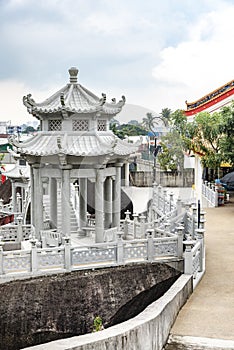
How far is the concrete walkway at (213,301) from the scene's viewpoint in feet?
24.7

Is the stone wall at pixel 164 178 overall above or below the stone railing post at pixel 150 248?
above

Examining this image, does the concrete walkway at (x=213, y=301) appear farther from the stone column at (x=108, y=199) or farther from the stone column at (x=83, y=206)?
the stone column at (x=83, y=206)

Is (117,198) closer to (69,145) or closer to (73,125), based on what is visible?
(69,145)

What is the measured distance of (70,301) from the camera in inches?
353

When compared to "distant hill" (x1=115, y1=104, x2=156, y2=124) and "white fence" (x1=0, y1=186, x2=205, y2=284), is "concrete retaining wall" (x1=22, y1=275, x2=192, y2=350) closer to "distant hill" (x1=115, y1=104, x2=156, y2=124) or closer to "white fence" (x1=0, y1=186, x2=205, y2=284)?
"white fence" (x1=0, y1=186, x2=205, y2=284)

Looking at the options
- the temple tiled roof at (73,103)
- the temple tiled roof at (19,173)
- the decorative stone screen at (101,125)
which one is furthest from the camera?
the temple tiled roof at (19,173)

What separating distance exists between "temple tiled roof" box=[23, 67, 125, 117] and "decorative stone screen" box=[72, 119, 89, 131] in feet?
1.11

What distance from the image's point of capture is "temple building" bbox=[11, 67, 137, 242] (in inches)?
421

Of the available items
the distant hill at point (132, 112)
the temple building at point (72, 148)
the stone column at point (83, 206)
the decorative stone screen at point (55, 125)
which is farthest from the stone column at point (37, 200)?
the distant hill at point (132, 112)

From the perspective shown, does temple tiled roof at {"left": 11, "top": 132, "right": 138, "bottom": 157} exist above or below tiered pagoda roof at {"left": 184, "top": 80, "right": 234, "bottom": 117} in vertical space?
below

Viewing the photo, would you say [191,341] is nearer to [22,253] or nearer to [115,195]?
[22,253]

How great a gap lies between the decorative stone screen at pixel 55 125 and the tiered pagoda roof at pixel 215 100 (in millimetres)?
14949

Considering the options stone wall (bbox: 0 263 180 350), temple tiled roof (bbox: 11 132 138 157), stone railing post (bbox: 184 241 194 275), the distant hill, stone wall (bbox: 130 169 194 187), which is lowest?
stone wall (bbox: 0 263 180 350)

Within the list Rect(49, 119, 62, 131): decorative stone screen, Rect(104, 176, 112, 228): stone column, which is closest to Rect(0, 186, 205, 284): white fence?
Rect(104, 176, 112, 228): stone column
